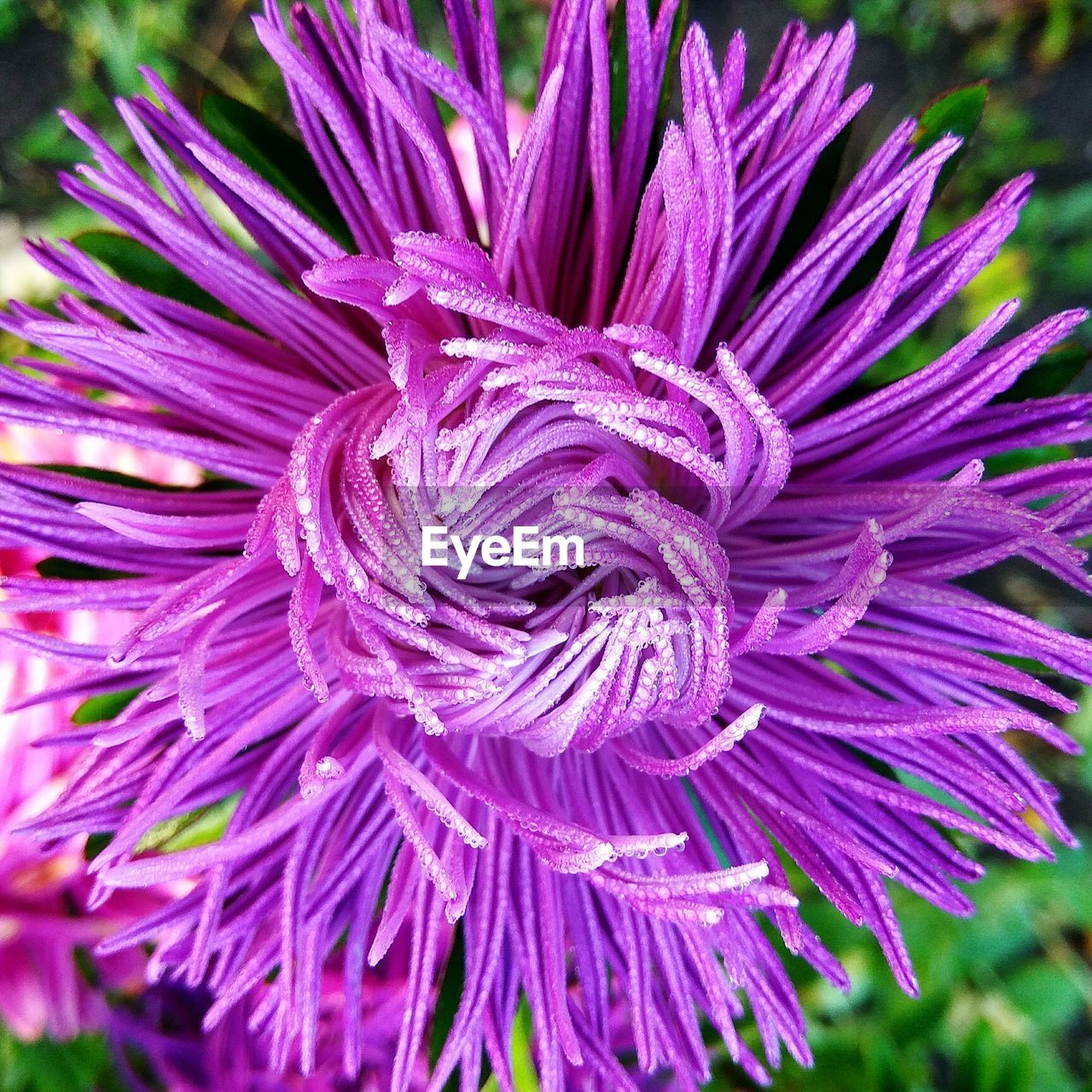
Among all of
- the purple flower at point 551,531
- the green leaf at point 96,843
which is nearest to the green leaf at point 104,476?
the purple flower at point 551,531

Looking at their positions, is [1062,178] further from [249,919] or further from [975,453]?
[249,919]

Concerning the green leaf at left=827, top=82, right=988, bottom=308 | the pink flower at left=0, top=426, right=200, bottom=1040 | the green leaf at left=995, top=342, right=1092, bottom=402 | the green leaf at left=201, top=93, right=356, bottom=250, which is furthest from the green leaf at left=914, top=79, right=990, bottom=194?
the pink flower at left=0, top=426, right=200, bottom=1040

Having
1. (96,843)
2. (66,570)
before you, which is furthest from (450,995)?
(66,570)

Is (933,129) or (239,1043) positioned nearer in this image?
(933,129)

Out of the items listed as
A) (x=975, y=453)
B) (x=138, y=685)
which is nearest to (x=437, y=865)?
(x=138, y=685)

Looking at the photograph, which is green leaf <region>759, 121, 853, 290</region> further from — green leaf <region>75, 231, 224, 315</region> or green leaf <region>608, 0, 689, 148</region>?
green leaf <region>75, 231, 224, 315</region>

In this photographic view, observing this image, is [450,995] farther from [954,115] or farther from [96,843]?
[954,115]
